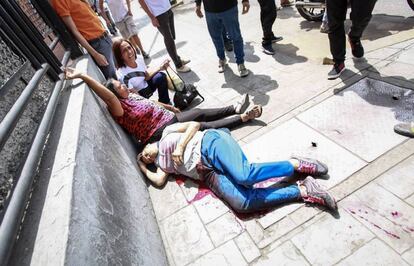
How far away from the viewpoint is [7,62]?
7.33ft

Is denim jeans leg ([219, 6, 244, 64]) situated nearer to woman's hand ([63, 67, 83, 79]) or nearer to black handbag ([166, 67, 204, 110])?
black handbag ([166, 67, 204, 110])

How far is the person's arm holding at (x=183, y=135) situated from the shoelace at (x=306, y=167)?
3.47 ft

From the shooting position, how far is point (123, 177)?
7.74 feet

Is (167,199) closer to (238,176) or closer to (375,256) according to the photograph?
(238,176)

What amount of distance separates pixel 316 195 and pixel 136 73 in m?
2.76

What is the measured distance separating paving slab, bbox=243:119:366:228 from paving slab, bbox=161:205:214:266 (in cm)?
52

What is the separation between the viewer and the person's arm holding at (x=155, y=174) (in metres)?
2.95

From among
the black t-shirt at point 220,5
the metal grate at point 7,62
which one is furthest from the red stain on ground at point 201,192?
the black t-shirt at point 220,5

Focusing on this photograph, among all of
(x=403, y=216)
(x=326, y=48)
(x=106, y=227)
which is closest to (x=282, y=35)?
(x=326, y=48)

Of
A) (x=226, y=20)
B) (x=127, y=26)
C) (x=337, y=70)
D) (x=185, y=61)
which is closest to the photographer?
(x=337, y=70)

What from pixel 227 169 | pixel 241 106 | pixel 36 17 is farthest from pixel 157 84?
pixel 227 169

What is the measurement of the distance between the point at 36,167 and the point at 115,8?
17.9 feet

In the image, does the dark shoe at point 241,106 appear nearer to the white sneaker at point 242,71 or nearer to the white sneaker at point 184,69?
the white sneaker at point 242,71

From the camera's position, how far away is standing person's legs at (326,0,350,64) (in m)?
3.46
